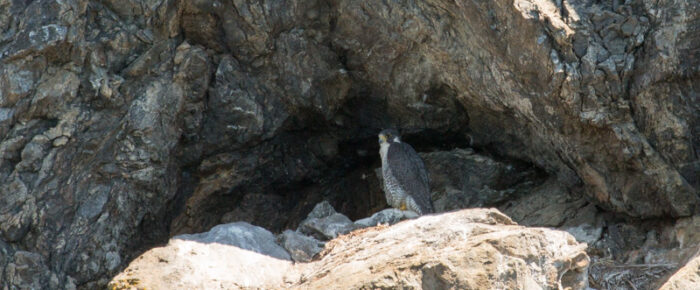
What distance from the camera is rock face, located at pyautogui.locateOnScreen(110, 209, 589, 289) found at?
155 inches

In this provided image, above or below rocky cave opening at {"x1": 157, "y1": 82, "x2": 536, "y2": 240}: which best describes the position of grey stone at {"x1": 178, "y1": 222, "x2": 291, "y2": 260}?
below

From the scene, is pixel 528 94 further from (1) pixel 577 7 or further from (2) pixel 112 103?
(2) pixel 112 103

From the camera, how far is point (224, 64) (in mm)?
→ 6512

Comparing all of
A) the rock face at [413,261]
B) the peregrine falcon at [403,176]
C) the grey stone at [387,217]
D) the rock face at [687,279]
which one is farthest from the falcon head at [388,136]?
the rock face at [687,279]

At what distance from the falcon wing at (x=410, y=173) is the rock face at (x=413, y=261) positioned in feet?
4.71

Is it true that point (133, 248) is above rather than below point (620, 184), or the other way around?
below

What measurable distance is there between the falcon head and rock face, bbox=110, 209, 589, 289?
70.4 inches

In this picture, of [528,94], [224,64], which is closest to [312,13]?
Answer: [224,64]

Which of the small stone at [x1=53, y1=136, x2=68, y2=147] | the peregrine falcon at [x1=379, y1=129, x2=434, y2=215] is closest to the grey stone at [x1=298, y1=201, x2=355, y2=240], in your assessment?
the peregrine falcon at [x1=379, y1=129, x2=434, y2=215]

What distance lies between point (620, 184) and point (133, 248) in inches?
149

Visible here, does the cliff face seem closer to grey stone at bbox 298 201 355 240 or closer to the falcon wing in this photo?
the falcon wing

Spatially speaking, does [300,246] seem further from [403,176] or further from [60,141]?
[60,141]

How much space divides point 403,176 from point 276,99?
131 centimetres

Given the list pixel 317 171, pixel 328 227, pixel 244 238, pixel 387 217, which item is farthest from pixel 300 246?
pixel 317 171
